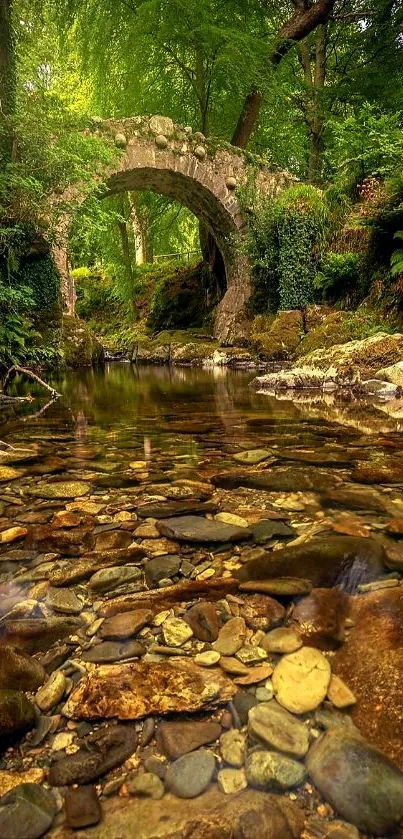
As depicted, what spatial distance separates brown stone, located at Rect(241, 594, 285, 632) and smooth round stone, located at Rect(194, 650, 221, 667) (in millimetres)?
157

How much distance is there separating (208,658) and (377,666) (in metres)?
0.42

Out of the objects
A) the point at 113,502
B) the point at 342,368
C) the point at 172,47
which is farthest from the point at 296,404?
the point at 172,47

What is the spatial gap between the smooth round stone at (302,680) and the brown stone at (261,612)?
0.48 ft

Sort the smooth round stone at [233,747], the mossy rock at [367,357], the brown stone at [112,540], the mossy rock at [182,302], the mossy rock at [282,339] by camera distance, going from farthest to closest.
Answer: the mossy rock at [182,302]
the mossy rock at [282,339]
the mossy rock at [367,357]
the brown stone at [112,540]
the smooth round stone at [233,747]

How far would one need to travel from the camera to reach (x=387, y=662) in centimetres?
121

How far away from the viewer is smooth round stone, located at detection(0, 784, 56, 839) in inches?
32.3

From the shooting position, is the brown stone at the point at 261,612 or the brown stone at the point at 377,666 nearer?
the brown stone at the point at 377,666

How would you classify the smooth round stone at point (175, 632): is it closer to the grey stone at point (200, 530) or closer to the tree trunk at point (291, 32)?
the grey stone at point (200, 530)

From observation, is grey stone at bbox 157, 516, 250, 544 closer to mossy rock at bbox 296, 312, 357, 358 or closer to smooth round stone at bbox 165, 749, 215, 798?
smooth round stone at bbox 165, 749, 215, 798

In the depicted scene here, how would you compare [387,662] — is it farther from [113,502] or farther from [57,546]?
[113,502]

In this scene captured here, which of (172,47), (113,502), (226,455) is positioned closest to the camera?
(113,502)

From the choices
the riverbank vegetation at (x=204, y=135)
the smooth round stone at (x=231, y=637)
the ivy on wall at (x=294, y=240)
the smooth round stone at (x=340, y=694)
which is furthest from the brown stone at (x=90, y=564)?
the ivy on wall at (x=294, y=240)

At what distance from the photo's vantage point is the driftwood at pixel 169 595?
4.91 ft

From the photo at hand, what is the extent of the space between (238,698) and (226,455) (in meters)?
2.11
